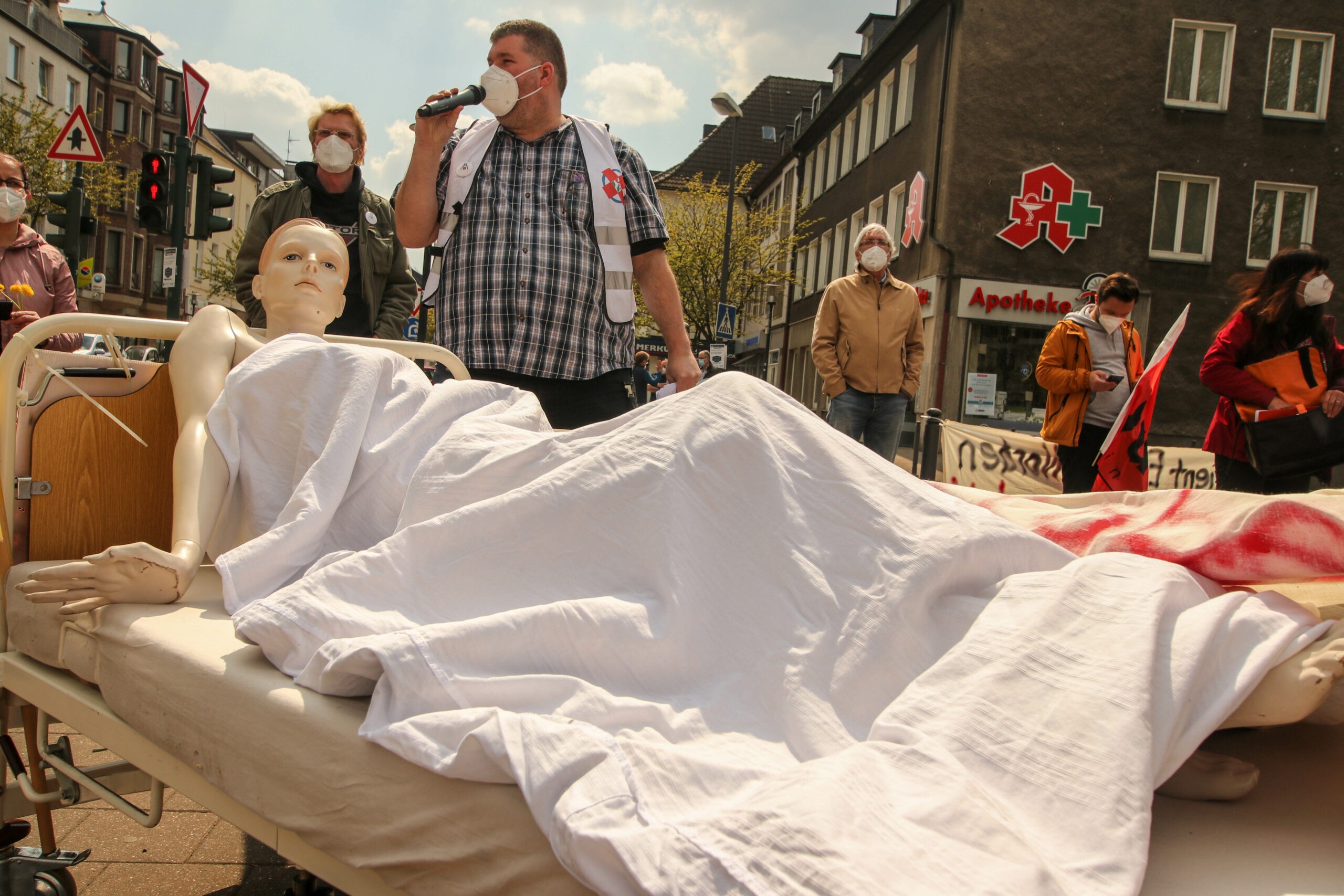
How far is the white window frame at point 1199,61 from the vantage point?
A: 54.9 feet

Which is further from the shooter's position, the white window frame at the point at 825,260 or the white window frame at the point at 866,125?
the white window frame at the point at 825,260

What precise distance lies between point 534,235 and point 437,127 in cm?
45

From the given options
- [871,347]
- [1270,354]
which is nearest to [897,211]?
[871,347]

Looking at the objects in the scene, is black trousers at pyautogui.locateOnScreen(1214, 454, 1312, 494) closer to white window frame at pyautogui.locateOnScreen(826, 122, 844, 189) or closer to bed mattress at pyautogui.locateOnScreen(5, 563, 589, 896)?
bed mattress at pyautogui.locateOnScreen(5, 563, 589, 896)

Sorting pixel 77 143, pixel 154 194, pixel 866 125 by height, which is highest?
pixel 866 125

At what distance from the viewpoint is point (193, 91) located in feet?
23.4

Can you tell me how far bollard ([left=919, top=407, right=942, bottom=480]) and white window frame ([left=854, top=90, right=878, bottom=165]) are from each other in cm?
1879

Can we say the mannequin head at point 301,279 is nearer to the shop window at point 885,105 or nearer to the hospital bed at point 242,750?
the hospital bed at point 242,750

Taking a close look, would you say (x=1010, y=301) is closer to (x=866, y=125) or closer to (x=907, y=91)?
(x=907, y=91)

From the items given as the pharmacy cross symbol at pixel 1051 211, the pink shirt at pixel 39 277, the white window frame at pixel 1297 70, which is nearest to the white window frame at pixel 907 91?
the pharmacy cross symbol at pixel 1051 211

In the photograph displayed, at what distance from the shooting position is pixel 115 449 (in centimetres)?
198

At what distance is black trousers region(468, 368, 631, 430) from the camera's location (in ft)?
10.1

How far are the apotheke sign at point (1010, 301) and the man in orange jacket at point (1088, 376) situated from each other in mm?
12120

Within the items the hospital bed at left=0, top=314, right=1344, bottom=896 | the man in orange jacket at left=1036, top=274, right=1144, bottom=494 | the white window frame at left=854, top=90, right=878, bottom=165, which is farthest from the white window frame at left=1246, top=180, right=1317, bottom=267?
the hospital bed at left=0, top=314, right=1344, bottom=896
